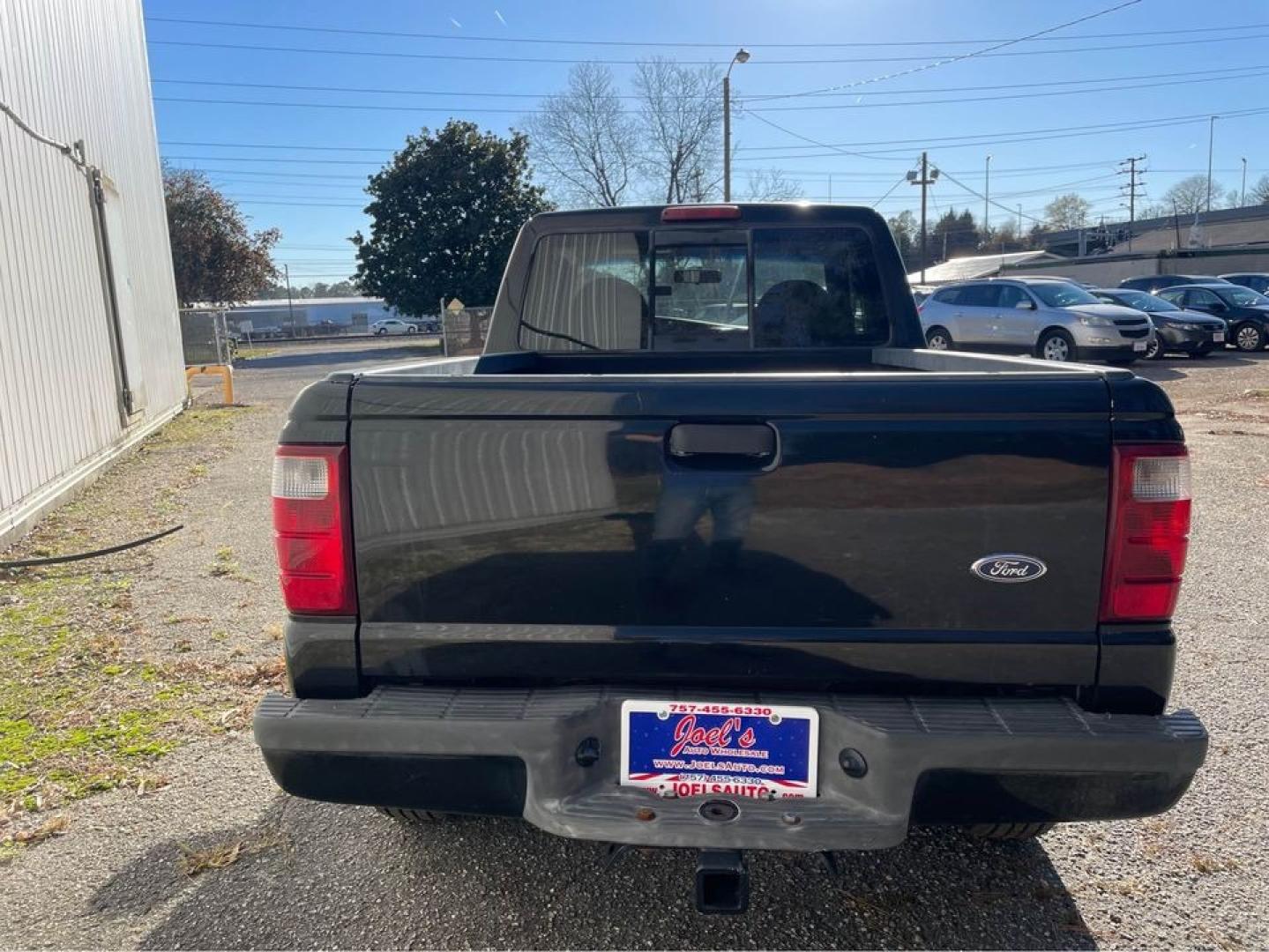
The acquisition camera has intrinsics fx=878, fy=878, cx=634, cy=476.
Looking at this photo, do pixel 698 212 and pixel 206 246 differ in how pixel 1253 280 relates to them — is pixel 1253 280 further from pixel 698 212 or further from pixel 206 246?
pixel 206 246

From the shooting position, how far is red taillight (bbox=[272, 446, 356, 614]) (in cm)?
207

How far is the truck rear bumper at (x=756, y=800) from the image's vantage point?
6.39ft

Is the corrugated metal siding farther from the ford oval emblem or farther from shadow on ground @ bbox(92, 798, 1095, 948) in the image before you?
the ford oval emblem

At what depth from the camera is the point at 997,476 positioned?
1958 millimetres

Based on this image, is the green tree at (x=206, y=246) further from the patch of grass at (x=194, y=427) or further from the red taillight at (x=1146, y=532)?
the red taillight at (x=1146, y=532)

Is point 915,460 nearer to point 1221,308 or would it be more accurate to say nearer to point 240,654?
point 240,654

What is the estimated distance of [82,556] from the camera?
613 cm

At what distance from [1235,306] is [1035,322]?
295 inches

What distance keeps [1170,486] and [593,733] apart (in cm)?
141

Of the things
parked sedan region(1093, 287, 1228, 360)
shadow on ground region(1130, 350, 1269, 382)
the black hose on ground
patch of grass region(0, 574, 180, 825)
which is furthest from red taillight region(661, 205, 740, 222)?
parked sedan region(1093, 287, 1228, 360)

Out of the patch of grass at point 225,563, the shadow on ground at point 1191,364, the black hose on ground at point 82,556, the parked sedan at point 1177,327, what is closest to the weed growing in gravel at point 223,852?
the patch of grass at point 225,563

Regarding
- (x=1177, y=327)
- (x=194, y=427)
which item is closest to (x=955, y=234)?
(x=1177, y=327)

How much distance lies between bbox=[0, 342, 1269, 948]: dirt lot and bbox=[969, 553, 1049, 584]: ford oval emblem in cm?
109

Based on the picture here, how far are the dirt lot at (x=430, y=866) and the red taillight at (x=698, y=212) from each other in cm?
247
